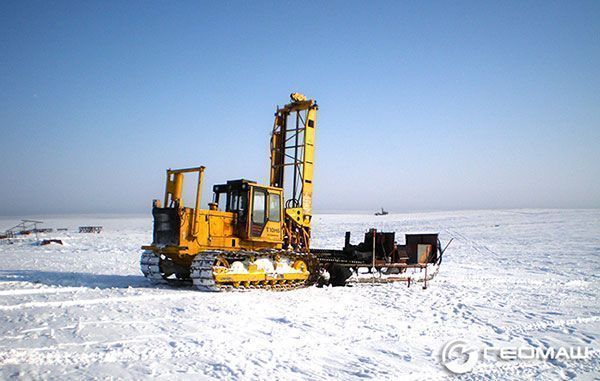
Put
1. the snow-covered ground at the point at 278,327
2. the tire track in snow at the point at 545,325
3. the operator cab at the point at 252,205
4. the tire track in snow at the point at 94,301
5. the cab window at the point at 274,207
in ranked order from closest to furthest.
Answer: the snow-covered ground at the point at 278,327 < the tire track in snow at the point at 545,325 < the tire track in snow at the point at 94,301 < the operator cab at the point at 252,205 < the cab window at the point at 274,207

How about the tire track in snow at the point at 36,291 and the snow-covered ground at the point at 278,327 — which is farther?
the tire track in snow at the point at 36,291

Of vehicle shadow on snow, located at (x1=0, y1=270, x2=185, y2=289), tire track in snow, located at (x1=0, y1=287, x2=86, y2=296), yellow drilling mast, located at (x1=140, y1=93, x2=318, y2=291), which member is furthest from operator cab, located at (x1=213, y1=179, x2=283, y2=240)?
tire track in snow, located at (x1=0, y1=287, x2=86, y2=296)

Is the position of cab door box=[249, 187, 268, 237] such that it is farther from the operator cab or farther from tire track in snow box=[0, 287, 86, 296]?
tire track in snow box=[0, 287, 86, 296]

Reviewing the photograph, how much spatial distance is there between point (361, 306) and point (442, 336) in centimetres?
287

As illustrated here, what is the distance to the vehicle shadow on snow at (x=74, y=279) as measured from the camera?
494 inches

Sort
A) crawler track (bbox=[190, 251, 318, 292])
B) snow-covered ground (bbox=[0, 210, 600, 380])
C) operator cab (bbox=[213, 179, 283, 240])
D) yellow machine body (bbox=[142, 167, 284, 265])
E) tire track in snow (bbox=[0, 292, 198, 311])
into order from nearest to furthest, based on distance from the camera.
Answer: snow-covered ground (bbox=[0, 210, 600, 380]) < tire track in snow (bbox=[0, 292, 198, 311]) < crawler track (bbox=[190, 251, 318, 292]) < yellow machine body (bbox=[142, 167, 284, 265]) < operator cab (bbox=[213, 179, 283, 240])

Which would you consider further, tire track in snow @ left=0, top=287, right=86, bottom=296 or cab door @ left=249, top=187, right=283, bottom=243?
cab door @ left=249, top=187, right=283, bottom=243

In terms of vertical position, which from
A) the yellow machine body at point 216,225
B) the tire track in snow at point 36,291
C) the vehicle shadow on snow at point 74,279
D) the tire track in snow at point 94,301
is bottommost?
the vehicle shadow on snow at point 74,279

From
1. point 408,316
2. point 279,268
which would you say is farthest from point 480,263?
point 408,316

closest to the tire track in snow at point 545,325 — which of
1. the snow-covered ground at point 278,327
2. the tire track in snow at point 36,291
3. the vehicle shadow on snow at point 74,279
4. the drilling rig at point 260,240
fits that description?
the snow-covered ground at point 278,327

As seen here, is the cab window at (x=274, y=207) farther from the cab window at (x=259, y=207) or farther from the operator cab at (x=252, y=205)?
the cab window at (x=259, y=207)

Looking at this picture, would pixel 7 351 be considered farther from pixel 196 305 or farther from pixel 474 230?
pixel 474 230

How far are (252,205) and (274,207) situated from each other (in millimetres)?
789

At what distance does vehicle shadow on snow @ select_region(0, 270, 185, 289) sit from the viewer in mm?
12555
